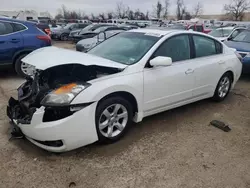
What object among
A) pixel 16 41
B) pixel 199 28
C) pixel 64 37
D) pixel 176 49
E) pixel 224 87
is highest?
pixel 176 49

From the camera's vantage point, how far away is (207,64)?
176 inches

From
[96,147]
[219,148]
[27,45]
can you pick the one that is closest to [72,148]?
[96,147]

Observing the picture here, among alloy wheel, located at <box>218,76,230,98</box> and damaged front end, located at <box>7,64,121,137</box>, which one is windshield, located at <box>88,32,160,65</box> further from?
alloy wheel, located at <box>218,76,230,98</box>

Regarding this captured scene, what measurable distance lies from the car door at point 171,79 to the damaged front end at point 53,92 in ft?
1.95

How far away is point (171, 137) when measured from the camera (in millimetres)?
3674

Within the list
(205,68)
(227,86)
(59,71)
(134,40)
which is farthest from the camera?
(227,86)

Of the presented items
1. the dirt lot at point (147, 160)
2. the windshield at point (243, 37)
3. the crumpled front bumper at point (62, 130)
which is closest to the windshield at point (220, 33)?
the windshield at point (243, 37)

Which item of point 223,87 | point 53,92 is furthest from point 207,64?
point 53,92

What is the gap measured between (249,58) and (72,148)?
5.95m

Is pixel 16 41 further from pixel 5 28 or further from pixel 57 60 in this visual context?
pixel 57 60

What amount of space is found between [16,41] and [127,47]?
387 centimetres

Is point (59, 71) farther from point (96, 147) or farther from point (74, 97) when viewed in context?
point (96, 147)

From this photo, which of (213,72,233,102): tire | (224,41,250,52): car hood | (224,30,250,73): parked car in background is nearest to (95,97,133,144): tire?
(213,72,233,102): tire

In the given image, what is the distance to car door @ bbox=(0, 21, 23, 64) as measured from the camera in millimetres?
6336
